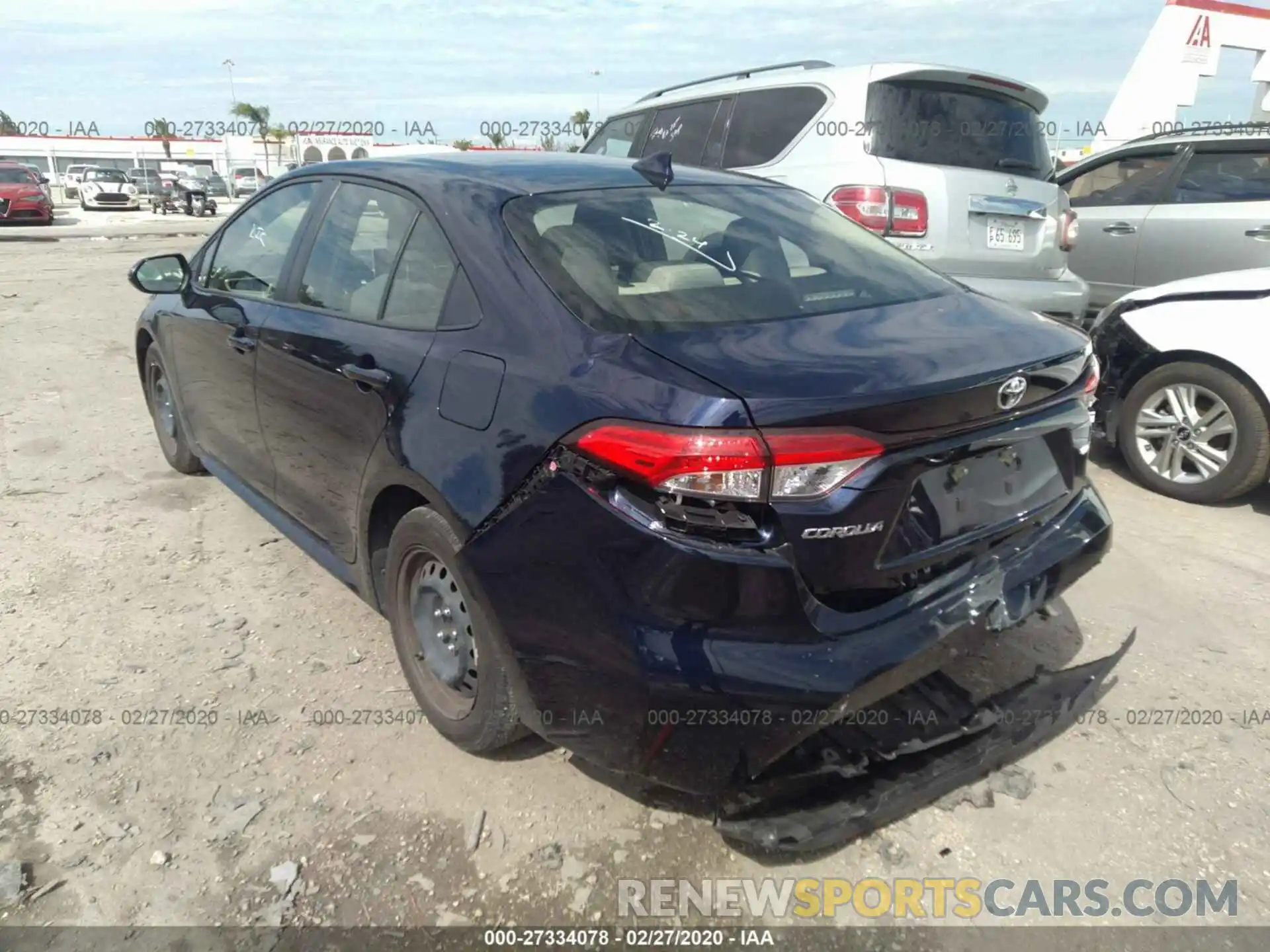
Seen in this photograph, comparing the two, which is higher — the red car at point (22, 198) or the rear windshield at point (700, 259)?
the rear windshield at point (700, 259)

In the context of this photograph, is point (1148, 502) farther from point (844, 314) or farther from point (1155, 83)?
point (1155, 83)

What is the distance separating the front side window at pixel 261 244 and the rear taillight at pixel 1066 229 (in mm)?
4322

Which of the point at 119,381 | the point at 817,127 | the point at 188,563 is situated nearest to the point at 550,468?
the point at 188,563

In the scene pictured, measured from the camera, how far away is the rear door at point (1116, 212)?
6.85 metres

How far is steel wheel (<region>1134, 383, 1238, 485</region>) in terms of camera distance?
4539 millimetres

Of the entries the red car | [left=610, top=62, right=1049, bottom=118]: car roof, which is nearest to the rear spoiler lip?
[left=610, top=62, right=1049, bottom=118]: car roof

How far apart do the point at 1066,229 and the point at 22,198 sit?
27.7 metres

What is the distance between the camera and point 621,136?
750 centimetres

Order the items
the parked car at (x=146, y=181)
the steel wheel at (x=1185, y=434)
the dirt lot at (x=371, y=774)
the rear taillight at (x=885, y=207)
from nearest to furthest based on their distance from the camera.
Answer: the dirt lot at (x=371, y=774) < the steel wheel at (x=1185, y=434) < the rear taillight at (x=885, y=207) < the parked car at (x=146, y=181)

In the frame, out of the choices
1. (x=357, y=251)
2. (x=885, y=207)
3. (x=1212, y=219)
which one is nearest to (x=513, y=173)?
(x=357, y=251)

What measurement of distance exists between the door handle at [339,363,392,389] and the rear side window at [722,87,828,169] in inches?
144

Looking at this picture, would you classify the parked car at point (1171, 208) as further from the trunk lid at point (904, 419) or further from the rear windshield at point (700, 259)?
the trunk lid at point (904, 419)

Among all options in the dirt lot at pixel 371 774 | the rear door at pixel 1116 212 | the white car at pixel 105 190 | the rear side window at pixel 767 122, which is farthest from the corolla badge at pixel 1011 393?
the white car at pixel 105 190

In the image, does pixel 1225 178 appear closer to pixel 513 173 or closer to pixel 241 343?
pixel 513 173
